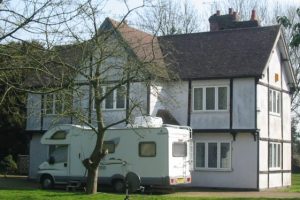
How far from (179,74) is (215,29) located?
7.04 meters

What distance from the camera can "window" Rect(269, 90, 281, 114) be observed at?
107 ft

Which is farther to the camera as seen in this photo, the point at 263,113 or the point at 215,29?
the point at 215,29

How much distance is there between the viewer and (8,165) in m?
37.9

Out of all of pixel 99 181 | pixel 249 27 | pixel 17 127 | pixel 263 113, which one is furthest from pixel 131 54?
pixel 17 127

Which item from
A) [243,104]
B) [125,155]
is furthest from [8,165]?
[243,104]

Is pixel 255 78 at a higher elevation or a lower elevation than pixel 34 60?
higher

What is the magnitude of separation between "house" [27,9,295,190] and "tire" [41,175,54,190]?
2.99 metres

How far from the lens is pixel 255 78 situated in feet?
98.4

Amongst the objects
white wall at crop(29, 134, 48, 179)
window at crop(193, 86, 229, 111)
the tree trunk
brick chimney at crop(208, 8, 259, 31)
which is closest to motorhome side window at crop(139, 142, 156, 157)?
the tree trunk

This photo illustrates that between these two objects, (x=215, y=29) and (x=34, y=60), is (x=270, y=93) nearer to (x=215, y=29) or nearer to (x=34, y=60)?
(x=215, y=29)

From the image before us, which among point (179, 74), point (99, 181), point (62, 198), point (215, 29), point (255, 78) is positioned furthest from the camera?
point (215, 29)

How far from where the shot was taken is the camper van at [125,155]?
26.4 m

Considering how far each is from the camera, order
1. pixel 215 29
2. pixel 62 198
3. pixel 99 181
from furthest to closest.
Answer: pixel 215 29, pixel 99 181, pixel 62 198

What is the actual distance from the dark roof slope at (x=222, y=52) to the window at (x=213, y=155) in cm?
346
